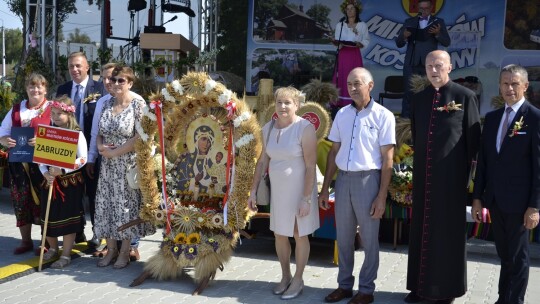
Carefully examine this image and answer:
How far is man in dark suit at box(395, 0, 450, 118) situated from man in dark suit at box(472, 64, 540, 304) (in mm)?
4604

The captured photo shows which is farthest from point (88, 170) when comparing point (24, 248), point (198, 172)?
point (198, 172)

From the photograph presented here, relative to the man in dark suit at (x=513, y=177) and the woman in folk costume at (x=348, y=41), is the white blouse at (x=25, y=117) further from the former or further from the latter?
the woman in folk costume at (x=348, y=41)

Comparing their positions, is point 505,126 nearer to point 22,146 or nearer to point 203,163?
point 203,163

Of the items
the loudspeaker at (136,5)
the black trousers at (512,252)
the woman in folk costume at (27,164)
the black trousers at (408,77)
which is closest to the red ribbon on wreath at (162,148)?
the woman in folk costume at (27,164)

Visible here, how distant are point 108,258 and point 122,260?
16cm

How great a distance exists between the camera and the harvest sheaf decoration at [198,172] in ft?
19.4

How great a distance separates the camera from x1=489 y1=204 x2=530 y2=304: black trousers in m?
4.96

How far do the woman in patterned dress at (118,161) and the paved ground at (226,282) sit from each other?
1.31ft

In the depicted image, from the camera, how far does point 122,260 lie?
652 cm

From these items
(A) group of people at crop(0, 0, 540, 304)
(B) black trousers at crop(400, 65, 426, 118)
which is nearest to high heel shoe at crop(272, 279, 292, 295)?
(A) group of people at crop(0, 0, 540, 304)

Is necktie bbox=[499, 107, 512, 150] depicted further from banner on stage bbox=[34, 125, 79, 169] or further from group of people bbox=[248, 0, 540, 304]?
banner on stage bbox=[34, 125, 79, 169]

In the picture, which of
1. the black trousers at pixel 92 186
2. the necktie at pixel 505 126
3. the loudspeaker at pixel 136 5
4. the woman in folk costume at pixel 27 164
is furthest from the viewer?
the loudspeaker at pixel 136 5

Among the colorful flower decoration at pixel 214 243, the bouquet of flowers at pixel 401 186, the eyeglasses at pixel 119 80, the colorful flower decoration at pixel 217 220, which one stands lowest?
the colorful flower decoration at pixel 214 243

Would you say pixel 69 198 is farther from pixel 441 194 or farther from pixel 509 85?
pixel 509 85
